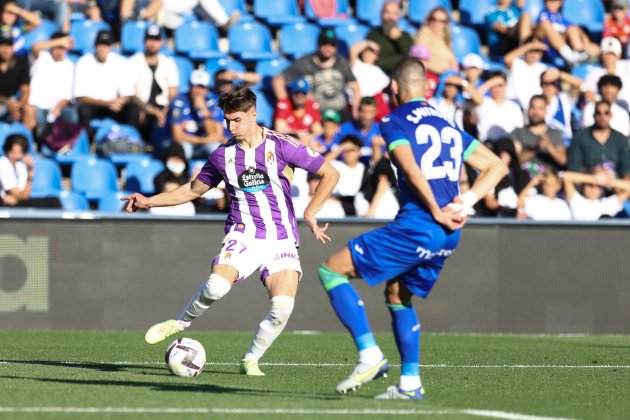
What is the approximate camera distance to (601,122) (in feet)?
59.0

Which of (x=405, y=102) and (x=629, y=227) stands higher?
(x=405, y=102)

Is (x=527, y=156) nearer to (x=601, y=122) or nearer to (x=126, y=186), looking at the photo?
(x=601, y=122)

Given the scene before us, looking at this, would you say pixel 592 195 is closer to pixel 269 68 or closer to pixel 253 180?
pixel 269 68

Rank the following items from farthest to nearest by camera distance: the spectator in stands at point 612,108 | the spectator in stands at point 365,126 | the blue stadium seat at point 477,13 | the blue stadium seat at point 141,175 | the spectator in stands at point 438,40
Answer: the blue stadium seat at point 477,13 → the spectator in stands at point 438,40 → the spectator in stands at point 612,108 → the spectator in stands at point 365,126 → the blue stadium seat at point 141,175

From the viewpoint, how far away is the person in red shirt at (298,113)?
59.0ft

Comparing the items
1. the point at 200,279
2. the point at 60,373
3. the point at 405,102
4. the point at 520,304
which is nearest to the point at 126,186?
the point at 200,279

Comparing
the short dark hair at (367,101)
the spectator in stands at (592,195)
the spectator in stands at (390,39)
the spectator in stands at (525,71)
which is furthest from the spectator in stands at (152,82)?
the spectator in stands at (592,195)

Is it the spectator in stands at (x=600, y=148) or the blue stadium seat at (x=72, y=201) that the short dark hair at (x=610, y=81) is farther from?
the blue stadium seat at (x=72, y=201)

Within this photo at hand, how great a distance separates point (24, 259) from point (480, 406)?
812 centimetres

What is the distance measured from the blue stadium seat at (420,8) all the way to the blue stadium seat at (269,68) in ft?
8.57

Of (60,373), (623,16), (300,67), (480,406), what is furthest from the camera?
(623,16)

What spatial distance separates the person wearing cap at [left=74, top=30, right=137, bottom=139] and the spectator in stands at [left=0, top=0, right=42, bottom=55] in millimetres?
1252

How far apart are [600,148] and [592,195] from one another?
922 mm

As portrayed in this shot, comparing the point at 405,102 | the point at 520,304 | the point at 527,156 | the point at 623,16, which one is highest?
the point at 405,102
